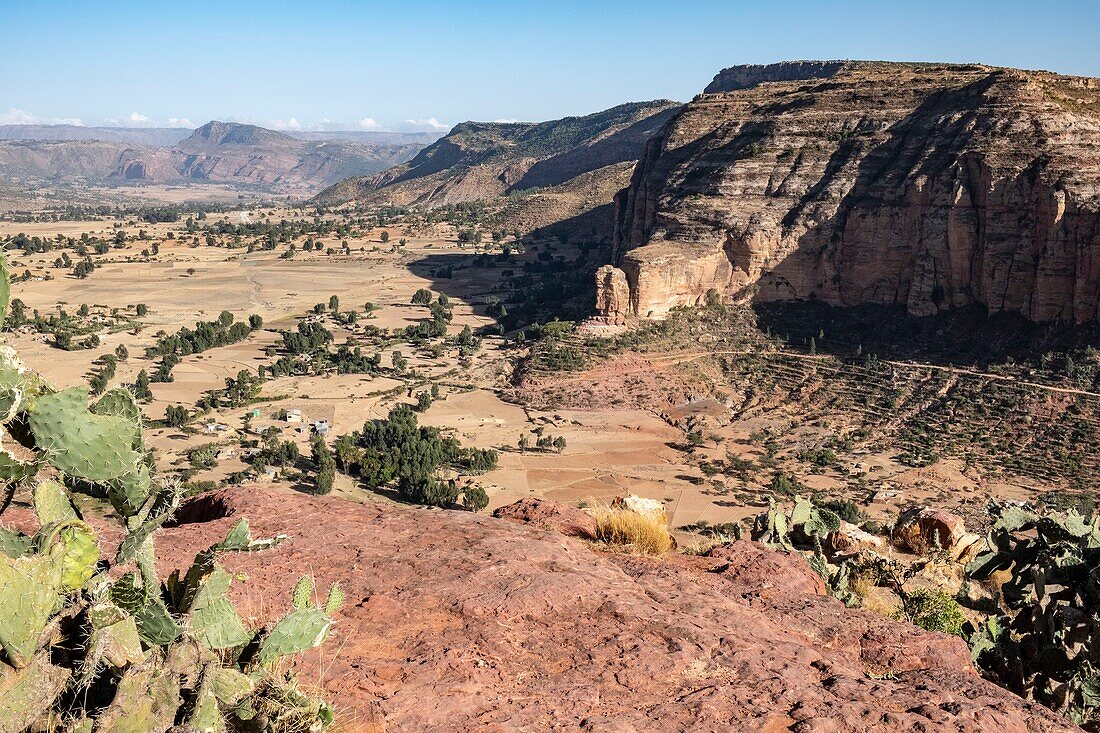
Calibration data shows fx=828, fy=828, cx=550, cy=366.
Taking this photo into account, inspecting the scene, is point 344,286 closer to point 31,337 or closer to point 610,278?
point 31,337

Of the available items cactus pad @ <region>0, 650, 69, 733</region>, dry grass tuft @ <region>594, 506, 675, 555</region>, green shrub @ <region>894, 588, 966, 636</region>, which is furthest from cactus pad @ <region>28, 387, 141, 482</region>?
green shrub @ <region>894, 588, 966, 636</region>

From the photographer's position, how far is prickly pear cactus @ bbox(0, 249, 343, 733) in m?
4.28

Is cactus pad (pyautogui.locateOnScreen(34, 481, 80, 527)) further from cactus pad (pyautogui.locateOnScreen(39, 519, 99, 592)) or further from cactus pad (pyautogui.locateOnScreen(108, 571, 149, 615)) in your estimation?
cactus pad (pyautogui.locateOnScreen(108, 571, 149, 615))

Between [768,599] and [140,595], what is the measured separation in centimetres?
676

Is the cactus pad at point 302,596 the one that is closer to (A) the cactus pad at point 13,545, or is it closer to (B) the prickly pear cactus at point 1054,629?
(A) the cactus pad at point 13,545

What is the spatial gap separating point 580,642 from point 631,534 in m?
4.10

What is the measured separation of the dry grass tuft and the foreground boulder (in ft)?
2.19

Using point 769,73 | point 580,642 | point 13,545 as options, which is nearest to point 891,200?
point 580,642

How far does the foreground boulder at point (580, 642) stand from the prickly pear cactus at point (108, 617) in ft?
3.36

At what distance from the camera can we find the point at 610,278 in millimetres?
48812

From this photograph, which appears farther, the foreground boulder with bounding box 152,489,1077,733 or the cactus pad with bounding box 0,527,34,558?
the foreground boulder with bounding box 152,489,1077,733

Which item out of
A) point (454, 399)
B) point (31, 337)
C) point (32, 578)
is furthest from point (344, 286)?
point (32, 578)

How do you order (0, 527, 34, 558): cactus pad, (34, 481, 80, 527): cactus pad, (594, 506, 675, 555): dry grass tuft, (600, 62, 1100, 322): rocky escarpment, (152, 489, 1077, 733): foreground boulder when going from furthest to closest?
(600, 62, 1100, 322): rocky escarpment < (594, 506, 675, 555): dry grass tuft < (152, 489, 1077, 733): foreground boulder < (34, 481, 80, 527): cactus pad < (0, 527, 34, 558): cactus pad

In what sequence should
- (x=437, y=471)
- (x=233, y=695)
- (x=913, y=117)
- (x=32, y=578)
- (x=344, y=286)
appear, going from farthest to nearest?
(x=344, y=286)
(x=913, y=117)
(x=437, y=471)
(x=233, y=695)
(x=32, y=578)
